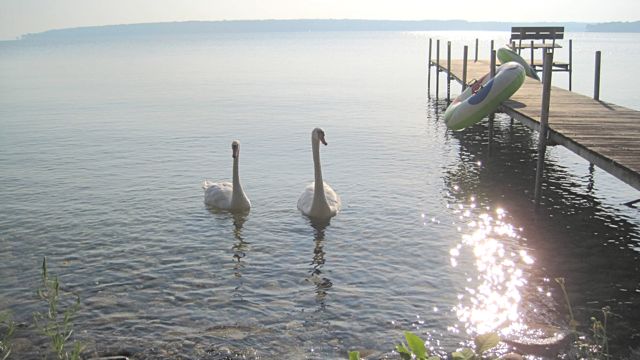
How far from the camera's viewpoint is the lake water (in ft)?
28.5

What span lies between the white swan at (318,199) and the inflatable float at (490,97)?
18.9 ft

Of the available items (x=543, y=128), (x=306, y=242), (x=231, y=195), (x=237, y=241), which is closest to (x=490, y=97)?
(x=543, y=128)

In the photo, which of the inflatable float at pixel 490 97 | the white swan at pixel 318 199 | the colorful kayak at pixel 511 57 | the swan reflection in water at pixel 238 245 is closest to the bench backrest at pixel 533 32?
the colorful kayak at pixel 511 57

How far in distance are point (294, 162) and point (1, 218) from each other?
26.0 ft

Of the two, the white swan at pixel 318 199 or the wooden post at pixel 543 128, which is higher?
the wooden post at pixel 543 128

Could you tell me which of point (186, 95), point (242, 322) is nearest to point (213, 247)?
point (242, 322)

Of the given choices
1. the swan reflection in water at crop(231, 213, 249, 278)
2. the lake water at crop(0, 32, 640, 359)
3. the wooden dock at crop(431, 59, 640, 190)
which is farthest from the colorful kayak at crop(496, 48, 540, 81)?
the swan reflection in water at crop(231, 213, 249, 278)

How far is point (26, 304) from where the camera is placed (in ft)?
30.9

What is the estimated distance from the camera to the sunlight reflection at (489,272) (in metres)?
8.83

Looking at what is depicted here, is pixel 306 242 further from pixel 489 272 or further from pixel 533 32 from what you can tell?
pixel 533 32

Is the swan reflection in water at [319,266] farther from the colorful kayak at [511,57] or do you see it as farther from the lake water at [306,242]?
the colorful kayak at [511,57]

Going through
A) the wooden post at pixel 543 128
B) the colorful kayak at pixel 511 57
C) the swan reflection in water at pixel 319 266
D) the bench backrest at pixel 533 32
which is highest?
the bench backrest at pixel 533 32

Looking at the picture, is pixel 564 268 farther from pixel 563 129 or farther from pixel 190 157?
pixel 190 157

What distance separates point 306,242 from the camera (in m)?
11.9
